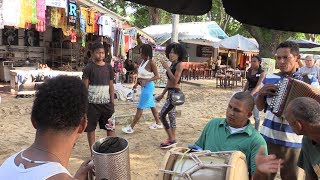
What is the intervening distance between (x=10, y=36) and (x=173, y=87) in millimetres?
10592

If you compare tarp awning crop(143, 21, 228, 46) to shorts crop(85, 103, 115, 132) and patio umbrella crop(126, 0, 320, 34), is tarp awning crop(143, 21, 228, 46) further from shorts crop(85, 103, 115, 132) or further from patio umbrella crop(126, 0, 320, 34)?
patio umbrella crop(126, 0, 320, 34)

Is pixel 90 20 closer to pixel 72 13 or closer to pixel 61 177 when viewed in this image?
pixel 72 13

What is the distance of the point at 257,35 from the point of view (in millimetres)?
15000

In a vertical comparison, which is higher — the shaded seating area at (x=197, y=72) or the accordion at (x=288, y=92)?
the accordion at (x=288, y=92)

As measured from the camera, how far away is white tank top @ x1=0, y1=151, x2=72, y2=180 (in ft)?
4.29

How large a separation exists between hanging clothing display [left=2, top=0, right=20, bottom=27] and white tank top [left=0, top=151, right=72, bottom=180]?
8.07 meters

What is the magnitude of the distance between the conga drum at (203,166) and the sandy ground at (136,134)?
1.47 metres

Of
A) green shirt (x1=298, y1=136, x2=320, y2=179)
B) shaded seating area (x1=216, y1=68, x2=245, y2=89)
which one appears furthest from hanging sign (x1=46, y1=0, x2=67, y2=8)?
green shirt (x1=298, y1=136, x2=320, y2=179)

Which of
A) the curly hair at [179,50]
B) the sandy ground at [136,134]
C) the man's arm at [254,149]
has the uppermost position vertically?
the curly hair at [179,50]

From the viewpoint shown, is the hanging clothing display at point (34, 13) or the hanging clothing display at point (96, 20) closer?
the hanging clothing display at point (34, 13)

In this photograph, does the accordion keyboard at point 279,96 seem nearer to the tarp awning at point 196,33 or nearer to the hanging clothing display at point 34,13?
the hanging clothing display at point 34,13

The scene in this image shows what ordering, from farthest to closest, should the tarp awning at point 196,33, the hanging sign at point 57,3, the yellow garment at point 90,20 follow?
1. the tarp awning at point 196,33
2. the yellow garment at point 90,20
3. the hanging sign at point 57,3

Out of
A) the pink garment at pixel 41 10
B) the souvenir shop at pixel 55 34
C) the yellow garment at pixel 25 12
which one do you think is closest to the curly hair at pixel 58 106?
the souvenir shop at pixel 55 34

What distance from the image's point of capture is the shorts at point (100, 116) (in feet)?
15.2
